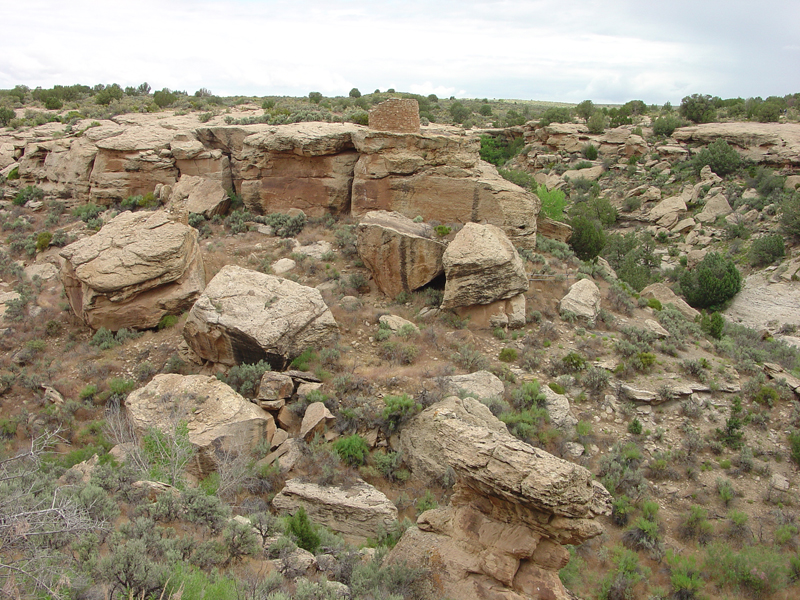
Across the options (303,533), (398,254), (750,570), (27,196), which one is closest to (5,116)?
(27,196)

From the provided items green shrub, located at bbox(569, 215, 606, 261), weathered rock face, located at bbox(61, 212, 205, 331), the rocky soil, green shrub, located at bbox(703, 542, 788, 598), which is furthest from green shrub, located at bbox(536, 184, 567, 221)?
green shrub, located at bbox(703, 542, 788, 598)

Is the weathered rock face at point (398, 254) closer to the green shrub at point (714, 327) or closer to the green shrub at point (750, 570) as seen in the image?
the green shrub at point (714, 327)

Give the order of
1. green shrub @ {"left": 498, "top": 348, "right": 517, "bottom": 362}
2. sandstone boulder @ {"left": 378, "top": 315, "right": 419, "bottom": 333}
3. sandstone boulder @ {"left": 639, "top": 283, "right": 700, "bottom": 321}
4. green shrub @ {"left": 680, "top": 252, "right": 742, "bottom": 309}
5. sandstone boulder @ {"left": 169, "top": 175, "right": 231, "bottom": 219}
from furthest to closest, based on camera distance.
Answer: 1. green shrub @ {"left": 680, "top": 252, "right": 742, "bottom": 309}
2. sandstone boulder @ {"left": 169, "top": 175, "right": 231, "bottom": 219}
3. sandstone boulder @ {"left": 639, "top": 283, "right": 700, "bottom": 321}
4. sandstone boulder @ {"left": 378, "top": 315, "right": 419, "bottom": 333}
5. green shrub @ {"left": 498, "top": 348, "right": 517, "bottom": 362}

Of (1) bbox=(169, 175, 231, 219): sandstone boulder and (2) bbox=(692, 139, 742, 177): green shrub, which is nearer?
(1) bbox=(169, 175, 231, 219): sandstone boulder

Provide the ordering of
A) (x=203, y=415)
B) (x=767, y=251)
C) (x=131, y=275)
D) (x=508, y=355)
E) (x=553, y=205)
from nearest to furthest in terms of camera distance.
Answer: (x=203, y=415) → (x=508, y=355) → (x=131, y=275) → (x=553, y=205) → (x=767, y=251)

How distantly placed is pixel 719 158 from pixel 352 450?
34384 mm

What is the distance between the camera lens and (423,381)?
1188cm

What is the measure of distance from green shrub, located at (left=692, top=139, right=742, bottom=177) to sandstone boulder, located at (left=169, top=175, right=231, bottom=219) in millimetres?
31125

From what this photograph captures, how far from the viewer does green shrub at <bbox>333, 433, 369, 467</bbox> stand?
10.2 metres

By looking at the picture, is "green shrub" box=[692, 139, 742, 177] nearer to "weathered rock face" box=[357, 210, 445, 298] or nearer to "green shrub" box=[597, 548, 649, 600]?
"weathered rock face" box=[357, 210, 445, 298]

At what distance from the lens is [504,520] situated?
265 inches

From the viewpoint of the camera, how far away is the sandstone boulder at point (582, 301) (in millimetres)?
15164

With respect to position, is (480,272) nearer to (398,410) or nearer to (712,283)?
(398,410)

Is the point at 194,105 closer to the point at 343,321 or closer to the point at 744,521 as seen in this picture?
the point at 343,321
